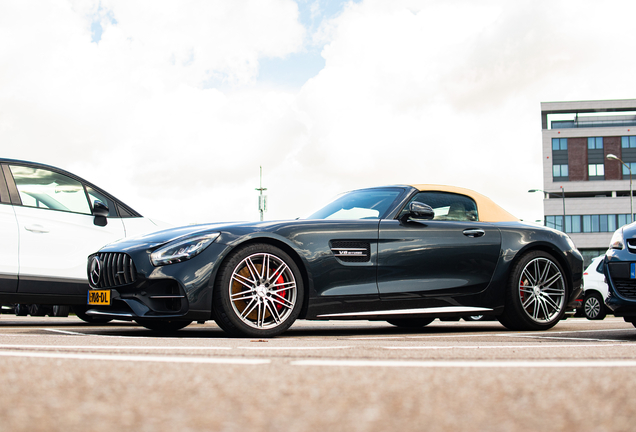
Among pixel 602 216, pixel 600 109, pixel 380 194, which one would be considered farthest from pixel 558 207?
pixel 380 194

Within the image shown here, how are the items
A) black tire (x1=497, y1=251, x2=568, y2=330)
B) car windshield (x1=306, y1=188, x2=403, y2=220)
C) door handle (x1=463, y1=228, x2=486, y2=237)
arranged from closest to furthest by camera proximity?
car windshield (x1=306, y1=188, x2=403, y2=220)
door handle (x1=463, y1=228, x2=486, y2=237)
black tire (x1=497, y1=251, x2=568, y2=330)

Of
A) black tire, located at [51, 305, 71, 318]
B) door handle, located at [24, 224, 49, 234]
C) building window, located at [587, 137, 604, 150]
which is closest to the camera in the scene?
door handle, located at [24, 224, 49, 234]

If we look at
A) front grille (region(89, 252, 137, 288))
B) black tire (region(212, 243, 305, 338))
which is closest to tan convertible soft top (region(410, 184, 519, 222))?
black tire (region(212, 243, 305, 338))

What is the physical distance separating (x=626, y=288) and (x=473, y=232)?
4.61 ft

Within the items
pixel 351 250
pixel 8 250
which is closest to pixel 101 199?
pixel 8 250

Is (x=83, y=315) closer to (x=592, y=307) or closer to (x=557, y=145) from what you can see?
(x=592, y=307)

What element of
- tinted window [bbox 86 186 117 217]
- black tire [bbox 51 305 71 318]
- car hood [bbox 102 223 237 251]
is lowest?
black tire [bbox 51 305 71 318]

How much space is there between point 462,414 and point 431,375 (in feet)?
2.63

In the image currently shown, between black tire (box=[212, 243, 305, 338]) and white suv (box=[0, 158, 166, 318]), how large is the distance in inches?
96.2

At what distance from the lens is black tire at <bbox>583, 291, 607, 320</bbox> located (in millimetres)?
15133

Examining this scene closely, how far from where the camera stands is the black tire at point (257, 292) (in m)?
5.47

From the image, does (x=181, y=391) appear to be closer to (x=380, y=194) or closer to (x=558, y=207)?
(x=380, y=194)

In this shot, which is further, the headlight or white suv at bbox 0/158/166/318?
white suv at bbox 0/158/166/318

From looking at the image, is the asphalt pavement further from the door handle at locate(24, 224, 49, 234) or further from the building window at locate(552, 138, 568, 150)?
the building window at locate(552, 138, 568, 150)
